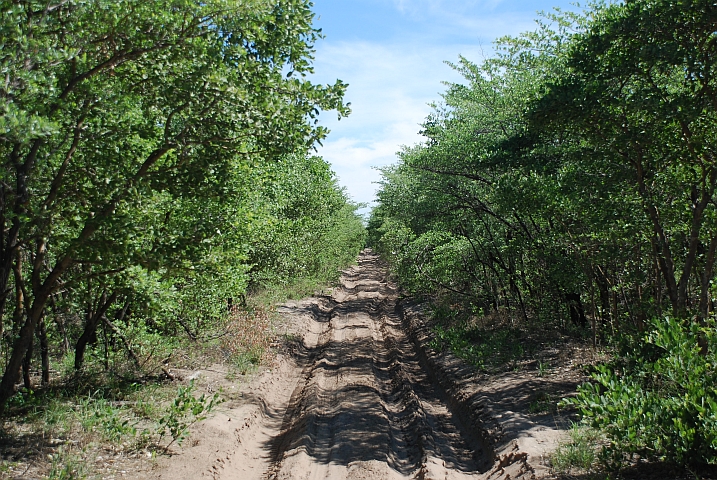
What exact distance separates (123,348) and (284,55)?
251 inches

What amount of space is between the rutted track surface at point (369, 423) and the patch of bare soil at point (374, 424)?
0.07 feet

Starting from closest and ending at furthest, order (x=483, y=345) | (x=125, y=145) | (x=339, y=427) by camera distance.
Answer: (x=125, y=145)
(x=339, y=427)
(x=483, y=345)

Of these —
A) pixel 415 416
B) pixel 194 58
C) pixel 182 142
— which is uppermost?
pixel 194 58

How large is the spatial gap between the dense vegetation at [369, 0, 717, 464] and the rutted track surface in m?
2.36

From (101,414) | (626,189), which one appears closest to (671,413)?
(626,189)

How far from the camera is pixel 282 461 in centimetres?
767

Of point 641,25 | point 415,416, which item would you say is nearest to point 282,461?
point 415,416

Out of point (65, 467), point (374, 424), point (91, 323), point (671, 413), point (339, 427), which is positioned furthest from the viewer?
point (374, 424)

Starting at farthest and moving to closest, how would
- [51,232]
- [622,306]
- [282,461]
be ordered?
[622,306]
[282,461]
[51,232]

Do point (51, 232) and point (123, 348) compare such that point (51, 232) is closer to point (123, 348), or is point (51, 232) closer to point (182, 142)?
point (182, 142)

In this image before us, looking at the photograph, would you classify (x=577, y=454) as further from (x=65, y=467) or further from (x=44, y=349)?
(x=44, y=349)

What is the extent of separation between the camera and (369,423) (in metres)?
9.19

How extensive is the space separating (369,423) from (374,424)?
89mm

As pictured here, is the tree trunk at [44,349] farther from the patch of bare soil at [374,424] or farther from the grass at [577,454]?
the grass at [577,454]
